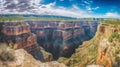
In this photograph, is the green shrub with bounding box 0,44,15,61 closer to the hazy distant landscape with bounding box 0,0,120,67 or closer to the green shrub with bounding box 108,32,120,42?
the hazy distant landscape with bounding box 0,0,120,67

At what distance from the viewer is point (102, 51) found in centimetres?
827

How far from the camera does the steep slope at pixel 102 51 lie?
7.87m

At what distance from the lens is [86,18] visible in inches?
316

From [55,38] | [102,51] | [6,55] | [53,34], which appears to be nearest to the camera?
[6,55]

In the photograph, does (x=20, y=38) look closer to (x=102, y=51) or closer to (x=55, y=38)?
(x=55, y=38)

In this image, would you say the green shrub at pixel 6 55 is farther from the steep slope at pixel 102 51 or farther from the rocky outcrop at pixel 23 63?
the steep slope at pixel 102 51

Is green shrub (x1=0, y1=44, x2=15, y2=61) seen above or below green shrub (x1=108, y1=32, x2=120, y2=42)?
below

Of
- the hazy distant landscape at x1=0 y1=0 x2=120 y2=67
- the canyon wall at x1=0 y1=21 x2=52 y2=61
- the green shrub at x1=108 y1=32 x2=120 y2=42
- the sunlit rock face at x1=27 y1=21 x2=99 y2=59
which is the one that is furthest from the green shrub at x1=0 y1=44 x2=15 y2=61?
the green shrub at x1=108 y1=32 x2=120 y2=42

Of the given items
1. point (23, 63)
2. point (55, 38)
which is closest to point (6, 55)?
point (23, 63)

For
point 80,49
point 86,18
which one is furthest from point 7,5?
point 80,49

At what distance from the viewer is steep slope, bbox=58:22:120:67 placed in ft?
25.8

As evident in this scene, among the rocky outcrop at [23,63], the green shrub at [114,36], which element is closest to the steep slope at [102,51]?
the green shrub at [114,36]

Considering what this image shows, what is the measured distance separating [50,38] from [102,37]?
168 cm

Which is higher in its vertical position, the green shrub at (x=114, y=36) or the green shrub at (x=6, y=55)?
the green shrub at (x=114, y=36)
